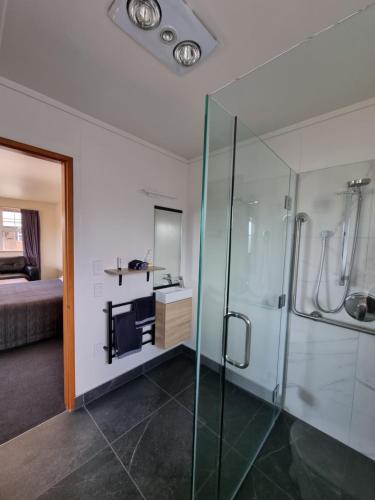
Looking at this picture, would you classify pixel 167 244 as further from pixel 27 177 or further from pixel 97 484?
pixel 27 177

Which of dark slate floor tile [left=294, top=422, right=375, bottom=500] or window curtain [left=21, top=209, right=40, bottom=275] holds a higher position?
window curtain [left=21, top=209, right=40, bottom=275]

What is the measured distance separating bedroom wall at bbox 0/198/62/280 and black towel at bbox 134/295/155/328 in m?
4.81

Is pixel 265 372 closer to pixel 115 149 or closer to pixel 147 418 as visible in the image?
pixel 147 418

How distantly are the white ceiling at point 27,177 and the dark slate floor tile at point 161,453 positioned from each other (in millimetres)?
2774

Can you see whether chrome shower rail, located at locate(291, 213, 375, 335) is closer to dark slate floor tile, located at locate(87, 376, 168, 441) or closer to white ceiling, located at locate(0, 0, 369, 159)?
white ceiling, located at locate(0, 0, 369, 159)

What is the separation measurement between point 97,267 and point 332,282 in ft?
6.64

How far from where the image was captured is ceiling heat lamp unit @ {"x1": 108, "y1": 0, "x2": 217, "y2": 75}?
94 cm

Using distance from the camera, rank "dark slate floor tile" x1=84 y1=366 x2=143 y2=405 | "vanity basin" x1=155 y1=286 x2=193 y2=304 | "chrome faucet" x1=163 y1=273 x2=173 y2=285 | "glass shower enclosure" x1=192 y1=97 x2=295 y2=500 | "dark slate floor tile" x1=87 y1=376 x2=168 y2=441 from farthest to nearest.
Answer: "chrome faucet" x1=163 y1=273 x2=173 y2=285 < "vanity basin" x1=155 y1=286 x2=193 y2=304 < "dark slate floor tile" x1=84 y1=366 x2=143 y2=405 < "dark slate floor tile" x1=87 y1=376 x2=168 y2=441 < "glass shower enclosure" x1=192 y1=97 x2=295 y2=500

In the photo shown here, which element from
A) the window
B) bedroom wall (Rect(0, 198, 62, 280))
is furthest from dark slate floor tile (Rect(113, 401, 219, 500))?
the window

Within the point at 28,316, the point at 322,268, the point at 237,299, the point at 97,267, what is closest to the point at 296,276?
the point at 322,268

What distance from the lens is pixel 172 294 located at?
2.42m

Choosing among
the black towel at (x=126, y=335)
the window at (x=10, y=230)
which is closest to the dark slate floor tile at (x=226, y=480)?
the black towel at (x=126, y=335)

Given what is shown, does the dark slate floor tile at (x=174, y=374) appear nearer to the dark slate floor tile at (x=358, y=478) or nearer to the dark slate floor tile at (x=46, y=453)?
the dark slate floor tile at (x=46, y=453)

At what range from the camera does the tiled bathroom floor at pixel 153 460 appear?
129 cm
